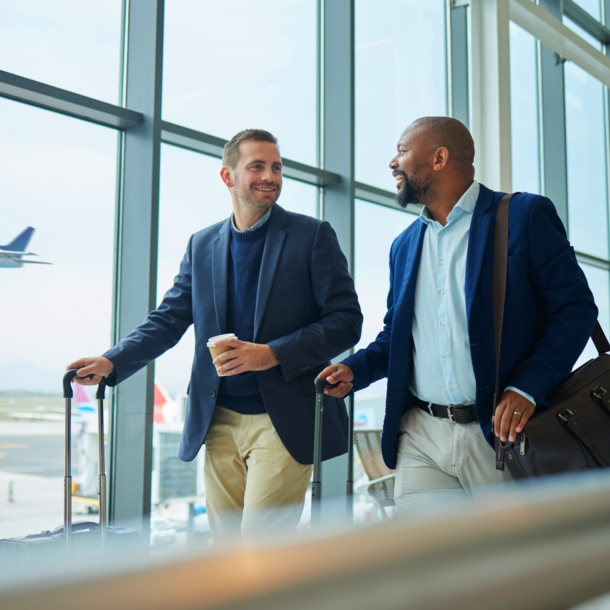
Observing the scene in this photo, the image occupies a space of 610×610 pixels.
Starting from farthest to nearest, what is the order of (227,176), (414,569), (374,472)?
(374,472), (227,176), (414,569)

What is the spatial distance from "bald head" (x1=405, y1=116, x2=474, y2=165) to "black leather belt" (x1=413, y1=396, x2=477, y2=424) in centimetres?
79

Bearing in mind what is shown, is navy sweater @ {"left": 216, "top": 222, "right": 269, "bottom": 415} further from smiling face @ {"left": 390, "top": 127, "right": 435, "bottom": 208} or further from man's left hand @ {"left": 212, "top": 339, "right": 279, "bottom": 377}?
smiling face @ {"left": 390, "top": 127, "right": 435, "bottom": 208}

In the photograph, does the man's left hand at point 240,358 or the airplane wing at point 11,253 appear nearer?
the man's left hand at point 240,358

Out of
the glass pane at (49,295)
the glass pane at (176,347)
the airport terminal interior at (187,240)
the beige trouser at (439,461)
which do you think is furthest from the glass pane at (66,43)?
the beige trouser at (439,461)

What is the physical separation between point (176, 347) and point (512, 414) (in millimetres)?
2508

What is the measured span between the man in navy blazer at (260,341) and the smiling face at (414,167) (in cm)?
32

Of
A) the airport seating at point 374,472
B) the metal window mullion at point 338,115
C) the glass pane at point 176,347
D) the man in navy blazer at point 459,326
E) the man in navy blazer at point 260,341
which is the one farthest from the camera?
the metal window mullion at point 338,115

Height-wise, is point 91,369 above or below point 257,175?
below

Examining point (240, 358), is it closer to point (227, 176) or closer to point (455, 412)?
point (455, 412)

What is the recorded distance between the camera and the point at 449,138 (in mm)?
2484

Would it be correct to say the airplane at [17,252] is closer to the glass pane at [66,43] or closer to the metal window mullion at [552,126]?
the glass pane at [66,43]

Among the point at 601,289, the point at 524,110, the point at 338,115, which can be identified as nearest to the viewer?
the point at 338,115

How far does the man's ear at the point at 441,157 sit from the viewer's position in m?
2.47

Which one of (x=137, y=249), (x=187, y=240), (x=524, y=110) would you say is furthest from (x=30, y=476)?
(x=524, y=110)
